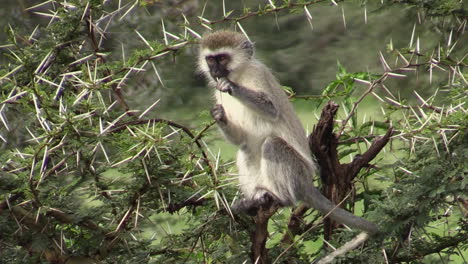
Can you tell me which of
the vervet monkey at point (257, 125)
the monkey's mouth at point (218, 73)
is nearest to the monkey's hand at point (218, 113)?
the vervet monkey at point (257, 125)

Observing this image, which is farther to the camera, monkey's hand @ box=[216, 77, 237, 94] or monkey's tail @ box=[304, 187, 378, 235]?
monkey's hand @ box=[216, 77, 237, 94]

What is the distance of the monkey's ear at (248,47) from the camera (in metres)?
4.62

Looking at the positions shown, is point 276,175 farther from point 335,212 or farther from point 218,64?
point 218,64

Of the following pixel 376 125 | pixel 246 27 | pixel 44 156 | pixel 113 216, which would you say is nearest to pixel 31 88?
pixel 44 156

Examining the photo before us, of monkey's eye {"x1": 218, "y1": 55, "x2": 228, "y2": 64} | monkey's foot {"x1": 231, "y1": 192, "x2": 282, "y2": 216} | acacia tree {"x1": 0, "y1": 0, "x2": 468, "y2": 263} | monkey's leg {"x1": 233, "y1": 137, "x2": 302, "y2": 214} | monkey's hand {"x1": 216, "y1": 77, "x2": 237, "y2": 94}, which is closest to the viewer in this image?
acacia tree {"x1": 0, "y1": 0, "x2": 468, "y2": 263}

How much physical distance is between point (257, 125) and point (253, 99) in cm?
22

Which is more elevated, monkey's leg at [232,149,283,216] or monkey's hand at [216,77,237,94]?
monkey's hand at [216,77,237,94]

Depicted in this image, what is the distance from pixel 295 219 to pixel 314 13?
4.50 metres

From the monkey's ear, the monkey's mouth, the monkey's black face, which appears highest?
the monkey's ear

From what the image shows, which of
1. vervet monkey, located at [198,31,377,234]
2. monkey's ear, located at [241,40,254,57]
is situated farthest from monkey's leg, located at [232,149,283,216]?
monkey's ear, located at [241,40,254,57]

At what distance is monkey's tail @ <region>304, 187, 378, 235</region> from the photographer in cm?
373

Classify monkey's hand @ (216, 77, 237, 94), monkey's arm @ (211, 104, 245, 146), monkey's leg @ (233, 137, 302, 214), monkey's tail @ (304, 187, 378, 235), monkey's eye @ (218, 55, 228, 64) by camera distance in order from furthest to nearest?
monkey's eye @ (218, 55, 228, 64)
monkey's arm @ (211, 104, 245, 146)
monkey's leg @ (233, 137, 302, 214)
monkey's hand @ (216, 77, 237, 94)
monkey's tail @ (304, 187, 378, 235)

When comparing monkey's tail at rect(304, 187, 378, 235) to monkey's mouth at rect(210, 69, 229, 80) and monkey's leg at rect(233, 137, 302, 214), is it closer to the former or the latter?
monkey's leg at rect(233, 137, 302, 214)

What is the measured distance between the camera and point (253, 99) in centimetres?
434
